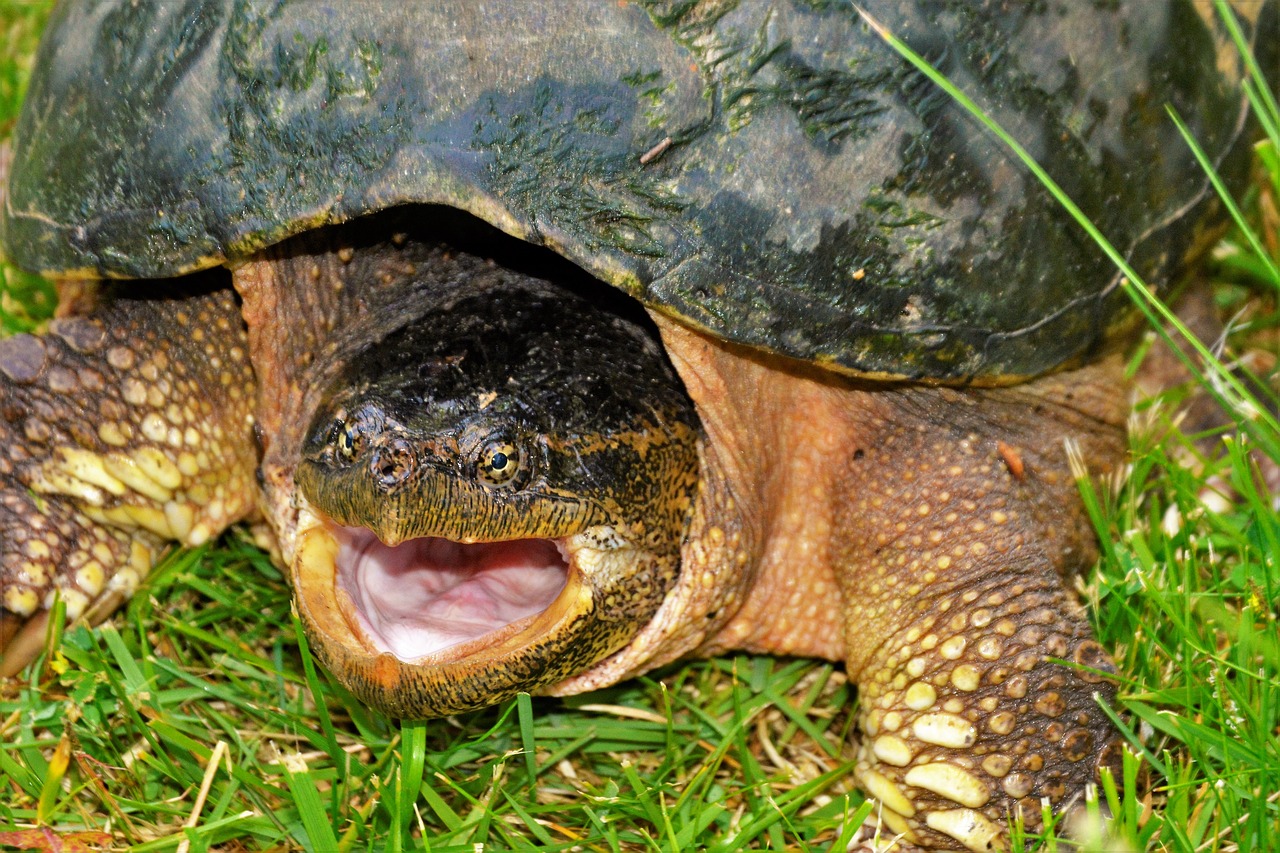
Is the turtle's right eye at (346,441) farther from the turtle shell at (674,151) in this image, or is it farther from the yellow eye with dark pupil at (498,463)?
the turtle shell at (674,151)

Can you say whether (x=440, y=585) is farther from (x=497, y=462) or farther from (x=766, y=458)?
(x=766, y=458)

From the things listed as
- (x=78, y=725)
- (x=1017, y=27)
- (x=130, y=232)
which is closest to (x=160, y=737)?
(x=78, y=725)

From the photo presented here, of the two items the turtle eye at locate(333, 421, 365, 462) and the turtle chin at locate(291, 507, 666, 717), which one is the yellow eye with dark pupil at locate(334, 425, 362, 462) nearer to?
the turtle eye at locate(333, 421, 365, 462)

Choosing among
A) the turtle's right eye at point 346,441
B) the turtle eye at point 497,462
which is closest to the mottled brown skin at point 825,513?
the turtle's right eye at point 346,441

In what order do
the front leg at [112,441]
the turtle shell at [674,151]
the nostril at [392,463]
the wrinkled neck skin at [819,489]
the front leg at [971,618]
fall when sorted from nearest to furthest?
the nostril at [392,463] → the turtle shell at [674,151] → the front leg at [971,618] → the wrinkled neck skin at [819,489] → the front leg at [112,441]

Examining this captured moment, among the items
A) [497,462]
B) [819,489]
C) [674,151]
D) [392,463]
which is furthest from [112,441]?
[819,489]

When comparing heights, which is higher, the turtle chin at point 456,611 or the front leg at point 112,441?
the front leg at point 112,441

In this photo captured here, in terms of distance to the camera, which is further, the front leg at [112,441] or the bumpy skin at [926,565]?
the front leg at [112,441]
